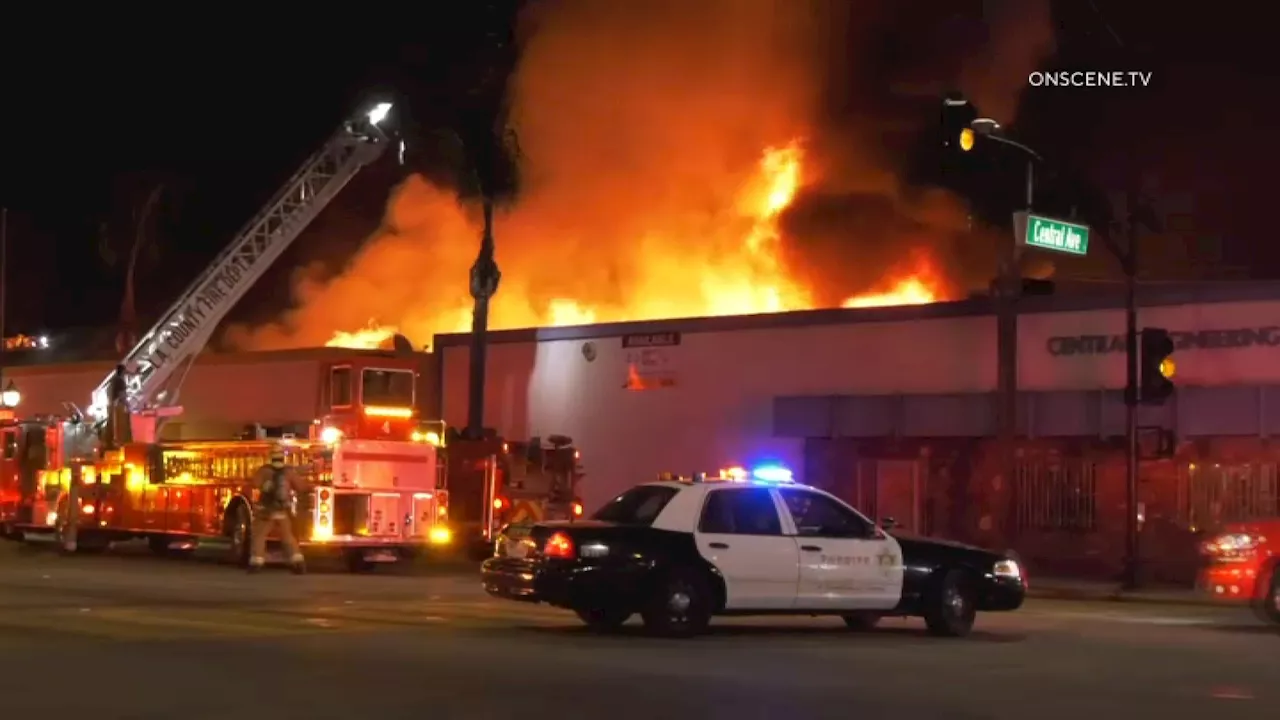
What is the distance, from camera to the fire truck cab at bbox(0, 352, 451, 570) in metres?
24.1

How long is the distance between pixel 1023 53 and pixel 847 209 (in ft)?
22.6

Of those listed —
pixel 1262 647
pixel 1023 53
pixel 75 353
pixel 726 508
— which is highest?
pixel 1023 53

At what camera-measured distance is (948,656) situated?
13.9m

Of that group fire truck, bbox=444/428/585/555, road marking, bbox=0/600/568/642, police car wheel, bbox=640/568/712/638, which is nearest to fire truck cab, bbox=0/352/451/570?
fire truck, bbox=444/428/585/555

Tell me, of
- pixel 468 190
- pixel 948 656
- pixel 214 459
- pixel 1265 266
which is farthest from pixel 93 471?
pixel 1265 266

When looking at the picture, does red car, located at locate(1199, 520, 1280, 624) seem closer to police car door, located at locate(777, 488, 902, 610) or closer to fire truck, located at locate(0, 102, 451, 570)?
police car door, located at locate(777, 488, 902, 610)

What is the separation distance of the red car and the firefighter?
12.0m

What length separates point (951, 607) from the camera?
1577cm

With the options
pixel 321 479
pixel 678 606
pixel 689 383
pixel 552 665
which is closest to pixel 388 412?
pixel 321 479

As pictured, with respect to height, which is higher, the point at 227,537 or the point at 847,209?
the point at 847,209

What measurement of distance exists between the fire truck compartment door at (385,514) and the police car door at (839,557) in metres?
10.1

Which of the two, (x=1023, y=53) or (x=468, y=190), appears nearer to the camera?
(x=468, y=190)

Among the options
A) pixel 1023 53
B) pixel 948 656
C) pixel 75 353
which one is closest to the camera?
pixel 948 656

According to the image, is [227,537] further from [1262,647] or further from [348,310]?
[348,310]
